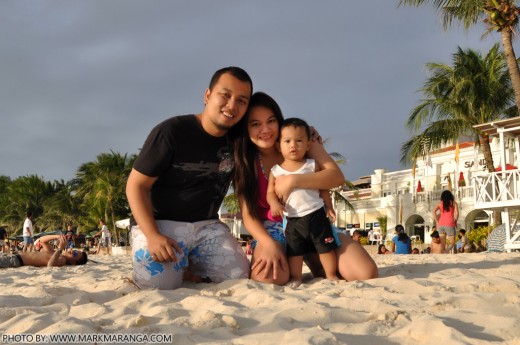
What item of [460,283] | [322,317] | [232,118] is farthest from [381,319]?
[232,118]

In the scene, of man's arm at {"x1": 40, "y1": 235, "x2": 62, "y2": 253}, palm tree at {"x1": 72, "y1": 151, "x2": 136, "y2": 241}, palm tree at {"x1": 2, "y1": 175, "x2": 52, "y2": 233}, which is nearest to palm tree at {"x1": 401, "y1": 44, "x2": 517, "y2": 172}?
man's arm at {"x1": 40, "y1": 235, "x2": 62, "y2": 253}

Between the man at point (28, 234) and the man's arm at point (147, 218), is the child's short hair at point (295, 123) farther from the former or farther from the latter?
the man at point (28, 234)

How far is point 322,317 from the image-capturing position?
222 centimetres

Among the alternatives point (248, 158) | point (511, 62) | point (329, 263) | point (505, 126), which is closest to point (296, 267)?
point (329, 263)

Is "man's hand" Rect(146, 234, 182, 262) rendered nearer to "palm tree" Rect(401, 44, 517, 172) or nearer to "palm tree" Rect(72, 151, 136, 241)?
"palm tree" Rect(401, 44, 517, 172)

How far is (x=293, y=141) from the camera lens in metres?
3.59

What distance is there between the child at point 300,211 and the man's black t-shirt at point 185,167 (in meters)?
0.44

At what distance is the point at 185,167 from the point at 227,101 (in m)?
0.60

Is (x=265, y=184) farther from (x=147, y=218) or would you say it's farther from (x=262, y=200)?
(x=147, y=218)


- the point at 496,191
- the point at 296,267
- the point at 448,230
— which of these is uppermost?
the point at 496,191

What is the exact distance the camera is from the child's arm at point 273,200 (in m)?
3.59

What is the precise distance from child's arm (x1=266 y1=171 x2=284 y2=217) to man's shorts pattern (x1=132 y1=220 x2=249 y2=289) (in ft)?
1.47

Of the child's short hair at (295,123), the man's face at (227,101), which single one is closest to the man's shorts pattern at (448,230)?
the child's short hair at (295,123)

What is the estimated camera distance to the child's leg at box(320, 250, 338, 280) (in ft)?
12.1
